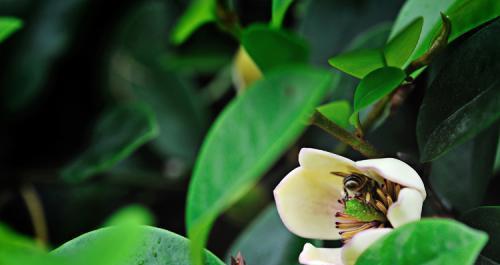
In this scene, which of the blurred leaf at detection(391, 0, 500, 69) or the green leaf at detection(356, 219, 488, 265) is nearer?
the green leaf at detection(356, 219, 488, 265)

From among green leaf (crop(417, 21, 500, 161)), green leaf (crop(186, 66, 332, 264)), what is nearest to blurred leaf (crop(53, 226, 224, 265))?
green leaf (crop(186, 66, 332, 264))

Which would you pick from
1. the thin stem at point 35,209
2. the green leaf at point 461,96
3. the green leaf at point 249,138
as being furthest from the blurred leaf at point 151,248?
the thin stem at point 35,209

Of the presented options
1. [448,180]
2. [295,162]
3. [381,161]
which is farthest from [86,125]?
[381,161]


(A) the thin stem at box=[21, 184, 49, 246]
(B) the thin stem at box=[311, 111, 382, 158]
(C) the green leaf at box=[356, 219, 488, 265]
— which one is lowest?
(A) the thin stem at box=[21, 184, 49, 246]

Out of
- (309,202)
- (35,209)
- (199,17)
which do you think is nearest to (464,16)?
(309,202)

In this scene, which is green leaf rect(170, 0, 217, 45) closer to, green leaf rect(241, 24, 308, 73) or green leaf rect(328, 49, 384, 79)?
green leaf rect(241, 24, 308, 73)

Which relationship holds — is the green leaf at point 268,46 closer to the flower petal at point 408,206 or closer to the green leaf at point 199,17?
the green leaf at point 199,17

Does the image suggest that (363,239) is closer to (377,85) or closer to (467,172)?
(377,85)

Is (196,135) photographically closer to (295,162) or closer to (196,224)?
(295,162)
